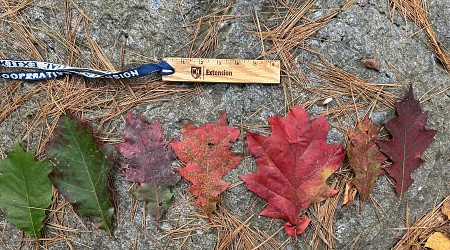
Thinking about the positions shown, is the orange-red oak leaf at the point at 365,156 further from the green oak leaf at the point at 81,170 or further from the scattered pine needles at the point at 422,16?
the green oak leaf at the point at 81,170

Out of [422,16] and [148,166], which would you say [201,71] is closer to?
[148,166]

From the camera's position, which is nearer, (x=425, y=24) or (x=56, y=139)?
(x=56, y=139)

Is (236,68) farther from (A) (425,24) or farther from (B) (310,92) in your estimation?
(A) (425,24)

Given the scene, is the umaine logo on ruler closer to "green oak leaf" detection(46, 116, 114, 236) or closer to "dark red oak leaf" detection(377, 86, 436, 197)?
"green oak leaf" detection(46, 116, 114, 236)

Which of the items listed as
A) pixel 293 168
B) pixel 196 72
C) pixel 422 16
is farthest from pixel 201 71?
pixel 422 16

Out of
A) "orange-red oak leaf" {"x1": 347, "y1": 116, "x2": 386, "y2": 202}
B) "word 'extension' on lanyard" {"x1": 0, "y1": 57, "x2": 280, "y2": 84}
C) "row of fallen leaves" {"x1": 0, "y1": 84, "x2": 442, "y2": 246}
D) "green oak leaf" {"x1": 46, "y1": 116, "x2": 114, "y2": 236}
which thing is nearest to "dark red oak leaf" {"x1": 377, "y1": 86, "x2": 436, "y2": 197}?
"orange-red oak leaf" {"x1": 347, "y1": 116, "x2": 386, "y2": 202}

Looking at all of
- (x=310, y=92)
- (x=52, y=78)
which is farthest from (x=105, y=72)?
(x=310, y=92)

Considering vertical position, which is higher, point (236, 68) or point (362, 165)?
point (236, 68)
